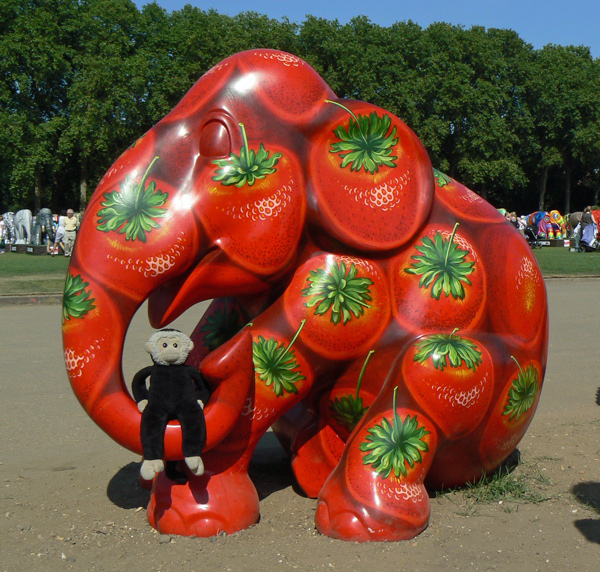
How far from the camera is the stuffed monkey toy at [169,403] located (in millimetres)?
2748

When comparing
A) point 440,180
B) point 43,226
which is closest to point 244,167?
point 440,180

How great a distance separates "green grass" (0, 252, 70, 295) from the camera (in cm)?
1307

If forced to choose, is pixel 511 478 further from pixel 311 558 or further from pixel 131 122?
pixel 131 122

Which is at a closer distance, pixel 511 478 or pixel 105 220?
pixel 105 220

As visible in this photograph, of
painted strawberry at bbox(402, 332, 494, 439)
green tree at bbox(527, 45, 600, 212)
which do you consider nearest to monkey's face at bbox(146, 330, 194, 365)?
painted strawberry at bbox(402, 332, 494, 439)

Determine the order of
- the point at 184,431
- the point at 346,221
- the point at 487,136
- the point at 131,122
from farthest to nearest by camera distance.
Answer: the point at 487,136
the point at 131,122
the point at 346,221
the point at 184,431

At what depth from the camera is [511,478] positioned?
3.78 m

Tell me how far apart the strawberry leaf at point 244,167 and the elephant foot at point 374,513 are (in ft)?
3.95

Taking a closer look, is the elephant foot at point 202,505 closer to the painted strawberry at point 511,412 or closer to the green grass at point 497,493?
the green grass at point 497,493

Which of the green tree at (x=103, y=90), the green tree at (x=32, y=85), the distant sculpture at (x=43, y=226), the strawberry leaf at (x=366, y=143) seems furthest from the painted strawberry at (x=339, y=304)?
the green tree at (x=32, y=85)

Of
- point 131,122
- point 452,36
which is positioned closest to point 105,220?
point 131,122

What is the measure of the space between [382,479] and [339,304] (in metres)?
0.68

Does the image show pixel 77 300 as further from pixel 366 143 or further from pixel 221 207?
pixel 366 143

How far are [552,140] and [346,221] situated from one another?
4581 cm
